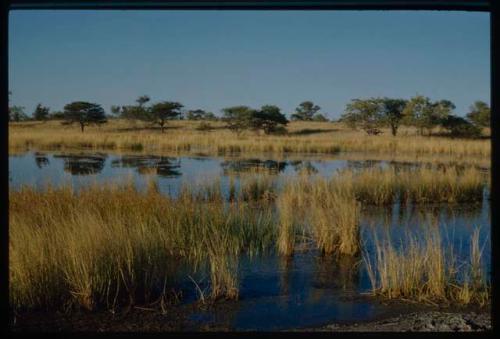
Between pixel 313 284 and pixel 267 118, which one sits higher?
pixel 267 118

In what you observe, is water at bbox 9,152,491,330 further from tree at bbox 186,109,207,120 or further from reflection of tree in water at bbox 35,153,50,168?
tree at bbox 186,109,207,120

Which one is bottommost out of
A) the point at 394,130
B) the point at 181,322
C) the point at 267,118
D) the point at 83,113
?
the point at 181,322

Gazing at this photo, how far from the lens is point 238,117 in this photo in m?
37.1

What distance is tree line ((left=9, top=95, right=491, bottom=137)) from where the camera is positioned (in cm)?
3172

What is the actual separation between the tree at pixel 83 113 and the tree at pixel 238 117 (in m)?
8.70

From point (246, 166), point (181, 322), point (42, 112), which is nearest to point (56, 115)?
point (42, 112)

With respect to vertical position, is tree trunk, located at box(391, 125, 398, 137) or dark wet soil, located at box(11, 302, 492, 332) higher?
tree trunk, located at box(391, 125, 398, 137)

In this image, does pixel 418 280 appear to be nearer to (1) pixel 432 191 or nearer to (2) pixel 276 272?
(2) pixel 276 272

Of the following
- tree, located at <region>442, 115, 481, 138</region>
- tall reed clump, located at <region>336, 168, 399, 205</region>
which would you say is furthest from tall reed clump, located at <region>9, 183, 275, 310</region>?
tree, located at <region>442, 115, 481, 138</region>

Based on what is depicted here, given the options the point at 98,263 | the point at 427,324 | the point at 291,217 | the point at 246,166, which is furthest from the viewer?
the point at 246,166

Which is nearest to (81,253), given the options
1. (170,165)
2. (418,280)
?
(418,280)

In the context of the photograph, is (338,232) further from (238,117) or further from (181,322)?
(238,117)

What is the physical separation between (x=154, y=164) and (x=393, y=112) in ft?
75.5

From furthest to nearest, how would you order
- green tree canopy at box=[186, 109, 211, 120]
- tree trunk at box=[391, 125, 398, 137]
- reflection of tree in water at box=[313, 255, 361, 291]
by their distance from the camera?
1. green tree canopy at box=[186, 109, 211, 120]
2. tree trunk at box=[391, 125, 398, 137]
3. reflection of tree in water at box=[313, 255, 361, 291]
